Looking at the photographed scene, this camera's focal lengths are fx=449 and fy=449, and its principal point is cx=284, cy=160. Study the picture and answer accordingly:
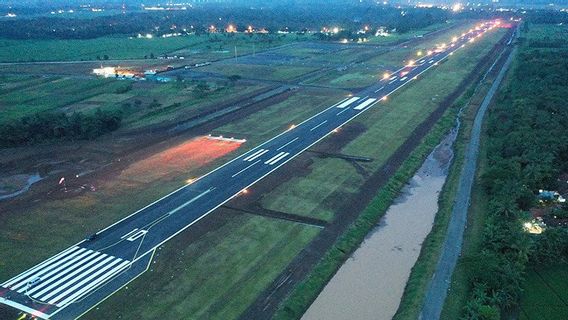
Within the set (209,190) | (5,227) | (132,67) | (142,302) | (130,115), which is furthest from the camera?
(132,67)

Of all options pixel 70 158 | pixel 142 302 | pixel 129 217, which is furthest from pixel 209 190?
pixel 70 158

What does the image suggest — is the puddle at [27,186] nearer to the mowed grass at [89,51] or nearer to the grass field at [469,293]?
the grass field at [469,293]

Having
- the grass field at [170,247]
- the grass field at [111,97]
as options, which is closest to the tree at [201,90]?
the grass field at [111,97]

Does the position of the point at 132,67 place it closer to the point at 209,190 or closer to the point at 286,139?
the point at 286,139

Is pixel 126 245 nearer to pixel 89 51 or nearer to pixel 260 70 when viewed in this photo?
pixel 260 70

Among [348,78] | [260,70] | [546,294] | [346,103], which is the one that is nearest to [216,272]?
[546,294]

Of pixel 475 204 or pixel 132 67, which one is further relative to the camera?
pixel 132 67

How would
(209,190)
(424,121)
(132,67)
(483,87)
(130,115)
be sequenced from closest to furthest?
1. (209,190)
2. (424,121)
3. (130,115)
4. (483,87)
5. (132,67)
